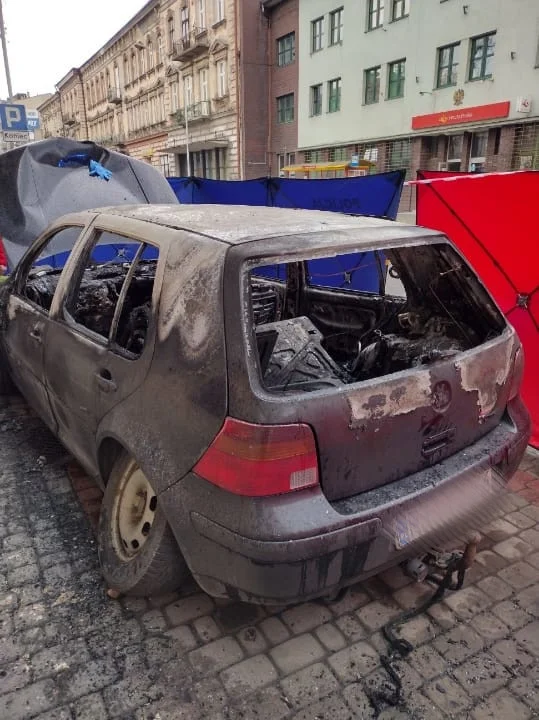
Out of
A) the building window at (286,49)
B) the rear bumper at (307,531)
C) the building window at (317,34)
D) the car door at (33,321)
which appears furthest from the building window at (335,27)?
the rear bumper at (307,531)

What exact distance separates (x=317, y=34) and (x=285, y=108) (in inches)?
188

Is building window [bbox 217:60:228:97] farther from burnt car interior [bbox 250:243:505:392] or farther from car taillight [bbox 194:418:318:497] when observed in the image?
car taillight [bbox 194:418:318:497]

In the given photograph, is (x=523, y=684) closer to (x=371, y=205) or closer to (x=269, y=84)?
(x=371, y=205)

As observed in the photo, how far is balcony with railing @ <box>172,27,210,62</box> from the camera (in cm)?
3512

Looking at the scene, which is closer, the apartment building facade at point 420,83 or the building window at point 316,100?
the apartment building facade at point 420,83

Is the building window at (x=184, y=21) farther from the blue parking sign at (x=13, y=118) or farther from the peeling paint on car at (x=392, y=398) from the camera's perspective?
the peeling paint on car at (x=392, y=398)

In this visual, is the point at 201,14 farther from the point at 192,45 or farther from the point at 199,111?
the point at 199,111

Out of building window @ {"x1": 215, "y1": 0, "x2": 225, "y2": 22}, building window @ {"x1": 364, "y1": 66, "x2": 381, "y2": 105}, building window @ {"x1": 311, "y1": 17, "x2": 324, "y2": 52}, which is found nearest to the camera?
building window @ {"x1": 364, "y1": 66, "x2": 381, "y2": 105}

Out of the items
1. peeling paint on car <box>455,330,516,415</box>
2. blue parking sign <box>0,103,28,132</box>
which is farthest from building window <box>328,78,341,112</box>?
peeling paint on car <box>455,330,516,415</box>

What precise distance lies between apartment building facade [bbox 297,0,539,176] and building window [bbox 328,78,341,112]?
0.05m

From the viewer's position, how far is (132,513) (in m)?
2.57

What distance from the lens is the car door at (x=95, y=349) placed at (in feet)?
7.70

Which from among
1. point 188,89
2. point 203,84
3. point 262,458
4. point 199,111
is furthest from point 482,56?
point 188,89

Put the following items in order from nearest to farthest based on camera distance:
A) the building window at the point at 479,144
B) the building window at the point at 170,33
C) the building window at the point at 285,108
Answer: the building window at the point at 479,144, the building window at the point at 285,108, the building window at the point at 170,33
